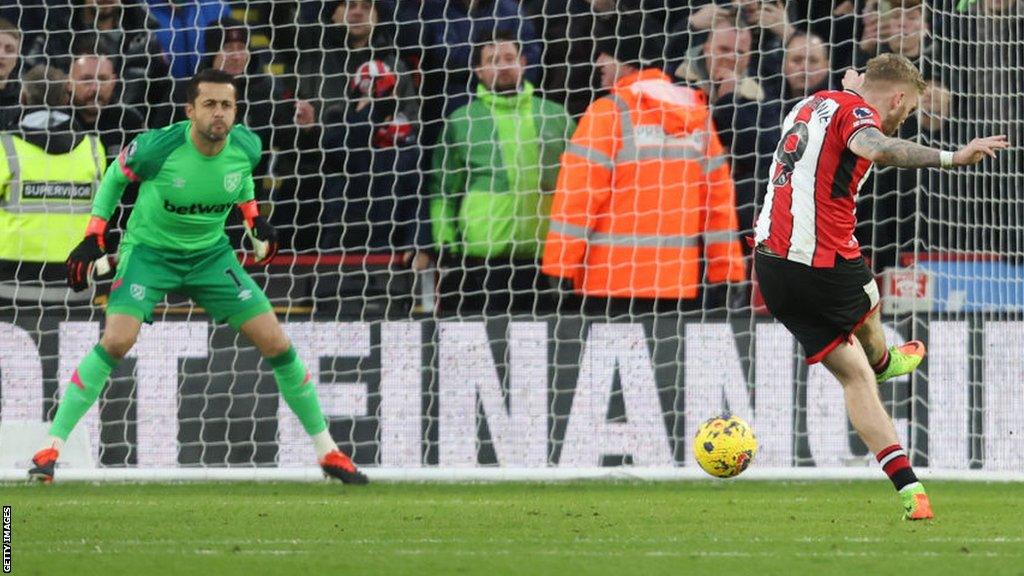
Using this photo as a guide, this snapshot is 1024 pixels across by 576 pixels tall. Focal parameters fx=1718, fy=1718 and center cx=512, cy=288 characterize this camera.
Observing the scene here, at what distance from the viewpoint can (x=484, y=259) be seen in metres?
9.85

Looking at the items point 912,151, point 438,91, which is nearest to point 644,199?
point 438,91

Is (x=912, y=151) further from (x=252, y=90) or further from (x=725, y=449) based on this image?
(x=252, y=90)

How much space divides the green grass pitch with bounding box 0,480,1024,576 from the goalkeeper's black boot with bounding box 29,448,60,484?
0.09 m

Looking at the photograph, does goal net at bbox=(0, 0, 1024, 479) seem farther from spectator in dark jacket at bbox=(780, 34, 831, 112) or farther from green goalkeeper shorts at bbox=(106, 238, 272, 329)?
green goalkeeper shorts at bbox=(106, 238, 272, 329)

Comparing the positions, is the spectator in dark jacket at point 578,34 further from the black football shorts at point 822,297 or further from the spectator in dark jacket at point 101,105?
the black football shorts at point 822,297

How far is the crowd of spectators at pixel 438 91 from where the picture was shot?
9.83m

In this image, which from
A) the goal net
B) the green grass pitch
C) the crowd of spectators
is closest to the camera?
the green grass pitch

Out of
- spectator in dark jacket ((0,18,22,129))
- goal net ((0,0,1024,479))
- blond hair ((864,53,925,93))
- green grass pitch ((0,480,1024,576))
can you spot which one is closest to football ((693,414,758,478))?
green grass pitch ((0,480,1024,576))

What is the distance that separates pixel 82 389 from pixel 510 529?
287cm

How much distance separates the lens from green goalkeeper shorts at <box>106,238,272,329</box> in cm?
852

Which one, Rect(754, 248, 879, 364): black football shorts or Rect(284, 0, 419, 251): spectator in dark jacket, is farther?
Rect(284, 0, 419, 251): spectator in dark jacket

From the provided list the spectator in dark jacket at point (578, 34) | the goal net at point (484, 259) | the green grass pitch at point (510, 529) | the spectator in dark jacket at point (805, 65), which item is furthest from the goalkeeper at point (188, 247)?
the spectator in dark jacket at point (805, 65)

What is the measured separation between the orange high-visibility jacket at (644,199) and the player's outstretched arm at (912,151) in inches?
129

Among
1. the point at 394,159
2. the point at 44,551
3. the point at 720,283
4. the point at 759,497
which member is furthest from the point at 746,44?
the point at 44,551
